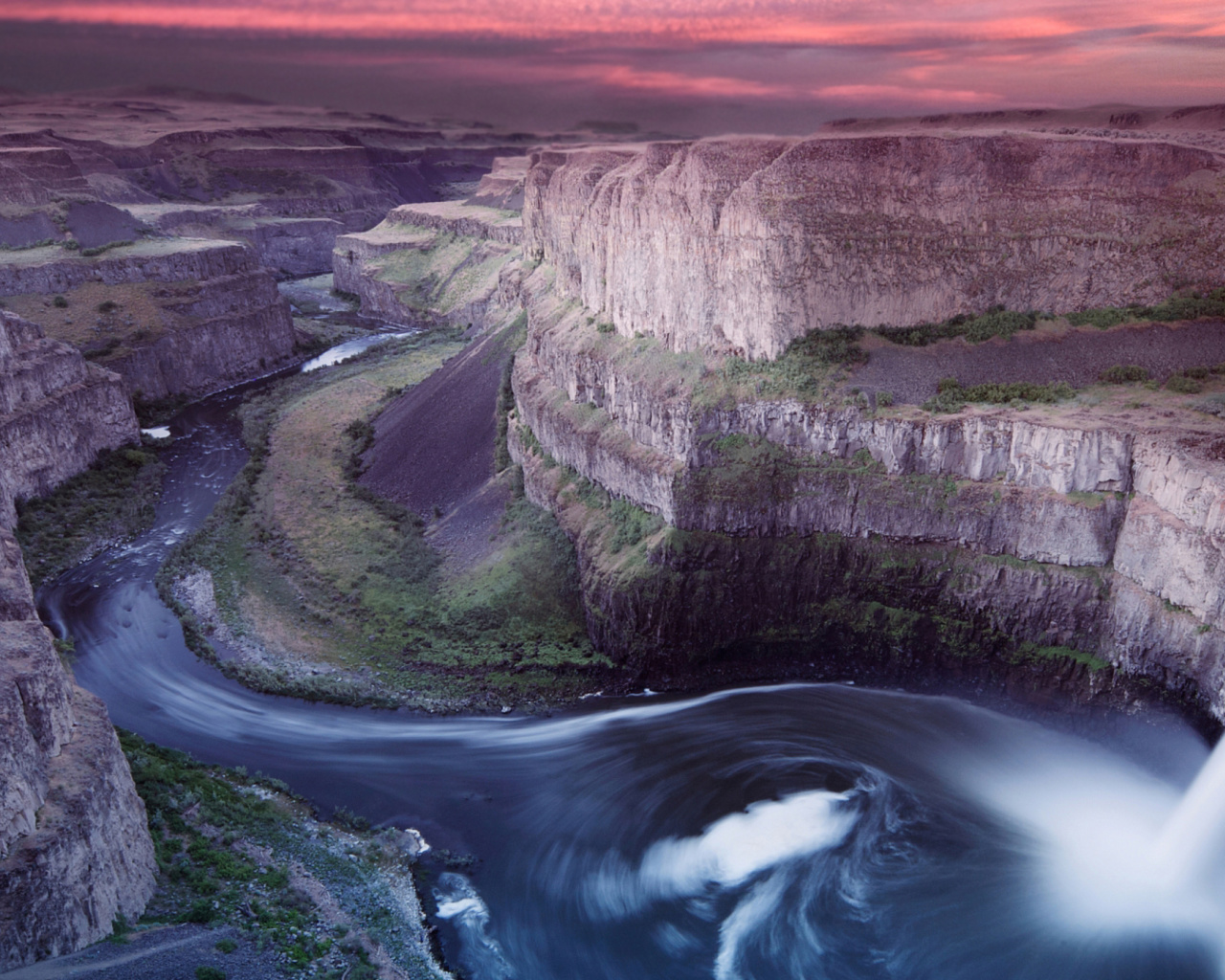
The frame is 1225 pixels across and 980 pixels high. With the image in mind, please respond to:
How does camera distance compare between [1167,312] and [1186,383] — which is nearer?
[1186,383]

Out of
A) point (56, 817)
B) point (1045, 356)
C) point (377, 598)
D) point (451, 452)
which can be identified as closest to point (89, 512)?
point (451, 452)

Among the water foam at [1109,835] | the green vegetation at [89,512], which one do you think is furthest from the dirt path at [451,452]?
the water foam at [1109,835]

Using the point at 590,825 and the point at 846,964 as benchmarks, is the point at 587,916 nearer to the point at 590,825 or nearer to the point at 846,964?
the point at 590,825

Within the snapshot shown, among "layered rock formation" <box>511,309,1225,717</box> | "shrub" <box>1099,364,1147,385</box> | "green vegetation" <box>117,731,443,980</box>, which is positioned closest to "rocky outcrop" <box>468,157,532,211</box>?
"layered rock formation" <box>511,309,1225,717</box>

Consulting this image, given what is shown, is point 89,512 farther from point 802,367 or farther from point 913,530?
point 913,530

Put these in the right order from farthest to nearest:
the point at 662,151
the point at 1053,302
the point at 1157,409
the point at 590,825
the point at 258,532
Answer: the point at 258,532
the point at 662,151
the point at 1053,302
the point at 1157,409
the point at 590,825

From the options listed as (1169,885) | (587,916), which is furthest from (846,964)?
(1169,885)
